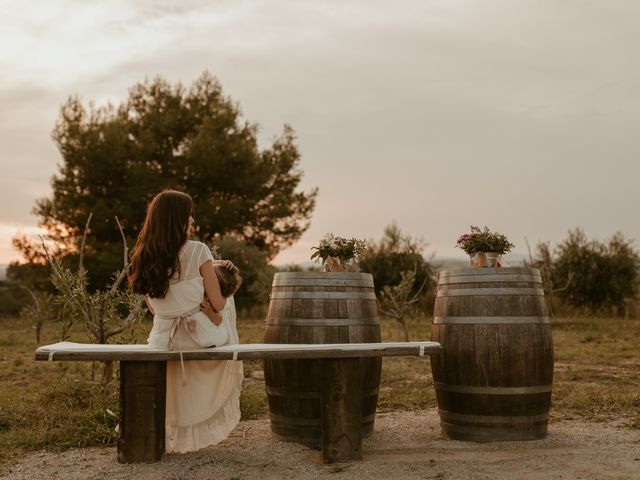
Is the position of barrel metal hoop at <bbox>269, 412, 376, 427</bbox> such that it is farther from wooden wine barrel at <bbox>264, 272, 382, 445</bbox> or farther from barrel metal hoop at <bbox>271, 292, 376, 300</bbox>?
barrel metal hoop at <bbox>271, 292, 376, 300</bbox>

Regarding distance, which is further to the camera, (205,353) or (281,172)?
(281,172)

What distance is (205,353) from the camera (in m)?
4.68

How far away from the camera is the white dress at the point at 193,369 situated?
4.83m

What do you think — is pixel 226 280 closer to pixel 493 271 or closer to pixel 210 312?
pixel 210 312

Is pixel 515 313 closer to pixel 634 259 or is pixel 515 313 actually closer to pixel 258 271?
pixel 258 271

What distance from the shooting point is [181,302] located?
4.86 m

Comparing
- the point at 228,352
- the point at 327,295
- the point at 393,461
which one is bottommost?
the point at 393,461

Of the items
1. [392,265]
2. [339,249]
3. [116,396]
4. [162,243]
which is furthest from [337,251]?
[392,265]

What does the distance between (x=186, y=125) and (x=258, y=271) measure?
8.04 metres

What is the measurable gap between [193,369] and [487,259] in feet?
7.43

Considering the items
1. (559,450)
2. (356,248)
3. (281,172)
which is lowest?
(559,450)

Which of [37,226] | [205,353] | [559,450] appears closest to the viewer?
[205,353]

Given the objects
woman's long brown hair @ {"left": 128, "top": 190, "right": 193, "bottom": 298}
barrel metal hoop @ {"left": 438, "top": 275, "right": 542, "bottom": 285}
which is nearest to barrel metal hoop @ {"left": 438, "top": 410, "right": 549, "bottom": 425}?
barrel metal hoop @ {"left": 438, "top": 275, "right": 542, "bottom": 285}

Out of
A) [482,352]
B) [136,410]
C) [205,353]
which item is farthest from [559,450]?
[136,410]
